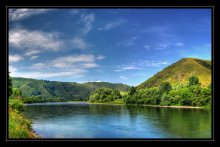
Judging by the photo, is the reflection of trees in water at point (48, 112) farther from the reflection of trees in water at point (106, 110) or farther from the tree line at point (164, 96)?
the tree line at point (164, 96)

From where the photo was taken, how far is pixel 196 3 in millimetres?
7941

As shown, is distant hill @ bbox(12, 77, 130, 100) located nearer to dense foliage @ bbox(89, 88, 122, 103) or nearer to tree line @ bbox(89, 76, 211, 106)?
dense foliage @ bbox(89, 88, 122, 103)

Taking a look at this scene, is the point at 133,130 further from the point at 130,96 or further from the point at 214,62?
the point at 130,96

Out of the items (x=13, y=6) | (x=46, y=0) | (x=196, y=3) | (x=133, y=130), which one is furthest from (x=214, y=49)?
(x=133, y=130)

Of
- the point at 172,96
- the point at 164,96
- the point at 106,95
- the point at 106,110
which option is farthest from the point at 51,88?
the point at 106,110

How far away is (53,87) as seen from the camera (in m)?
59.8

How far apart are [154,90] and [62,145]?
4262 centimetres

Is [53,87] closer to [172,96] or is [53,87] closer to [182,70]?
[172,96]

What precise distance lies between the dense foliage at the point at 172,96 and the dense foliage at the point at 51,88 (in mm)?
2679

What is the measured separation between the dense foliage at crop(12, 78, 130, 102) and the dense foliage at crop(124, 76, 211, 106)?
268 cm

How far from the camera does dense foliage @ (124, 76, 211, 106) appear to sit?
4341 cm

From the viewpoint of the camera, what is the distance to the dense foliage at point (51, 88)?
48.8 m

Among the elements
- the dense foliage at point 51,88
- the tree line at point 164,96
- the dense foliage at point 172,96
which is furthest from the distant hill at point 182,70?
the dense foliage at point 172,96

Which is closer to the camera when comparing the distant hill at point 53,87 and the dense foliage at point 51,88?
the dense foliage at point 51,88
